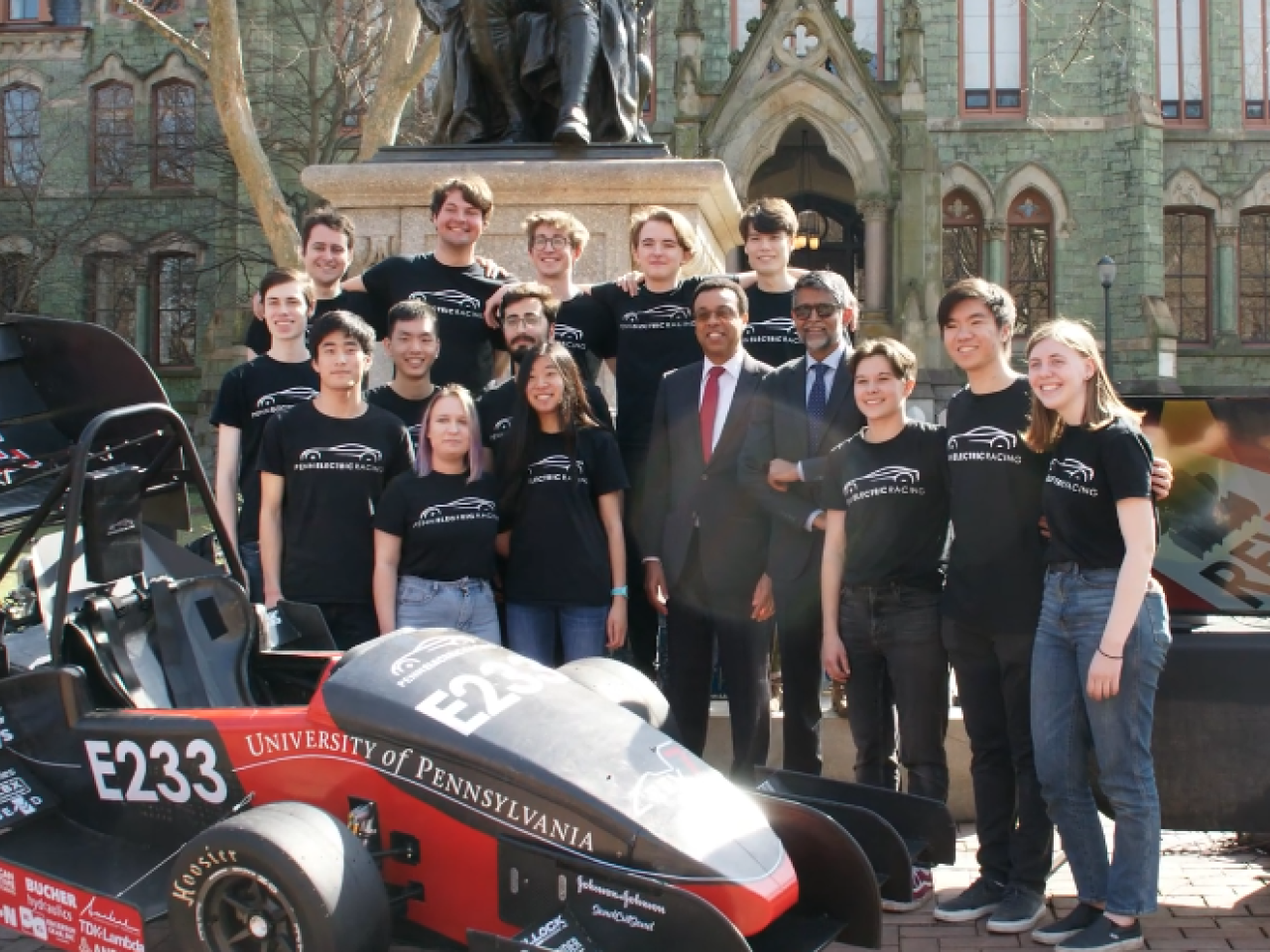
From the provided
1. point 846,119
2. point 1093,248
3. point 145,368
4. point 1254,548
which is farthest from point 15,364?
point 1093,248

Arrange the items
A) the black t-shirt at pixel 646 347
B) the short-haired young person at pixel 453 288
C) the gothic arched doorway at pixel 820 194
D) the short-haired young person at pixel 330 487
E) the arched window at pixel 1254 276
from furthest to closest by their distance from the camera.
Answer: the arched window at pixel 1254 276
the gothic arched doorway at pixel 820 194
the short-haired young person at pixel 453 288
the black t-shirt at pixel 646 347
the short-haired young person at pixel 330 487

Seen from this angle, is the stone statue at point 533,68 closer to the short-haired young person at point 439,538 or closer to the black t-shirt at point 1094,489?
the short-haired young person at point 439,538

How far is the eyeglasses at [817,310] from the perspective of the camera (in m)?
5.13

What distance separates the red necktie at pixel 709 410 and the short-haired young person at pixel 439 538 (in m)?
0.86

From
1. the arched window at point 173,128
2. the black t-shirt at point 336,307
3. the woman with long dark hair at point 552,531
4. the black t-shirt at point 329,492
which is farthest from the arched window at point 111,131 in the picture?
the woman with long dark hair at point 552,531

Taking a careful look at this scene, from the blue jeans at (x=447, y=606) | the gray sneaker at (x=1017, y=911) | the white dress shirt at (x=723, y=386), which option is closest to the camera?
the gray sneaker at (x=1017, y=911)

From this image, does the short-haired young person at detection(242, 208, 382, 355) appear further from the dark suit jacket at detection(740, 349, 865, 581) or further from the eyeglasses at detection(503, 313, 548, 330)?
the dark suit jacket at detection(740, 349, 865, 581)

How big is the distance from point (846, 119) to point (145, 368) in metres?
24.1

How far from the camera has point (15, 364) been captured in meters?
4.89

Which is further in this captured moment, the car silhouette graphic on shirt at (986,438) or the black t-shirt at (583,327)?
the black t-shirt at (583,327)

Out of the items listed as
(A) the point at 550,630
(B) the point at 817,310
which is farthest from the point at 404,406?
(B) the point at 817,310

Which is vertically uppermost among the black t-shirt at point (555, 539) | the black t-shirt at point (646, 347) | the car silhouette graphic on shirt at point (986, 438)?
the black t-shirt at point (646, 347)

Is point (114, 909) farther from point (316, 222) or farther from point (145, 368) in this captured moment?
point (316, 222)

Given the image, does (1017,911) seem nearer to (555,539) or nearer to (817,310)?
(555,539)
